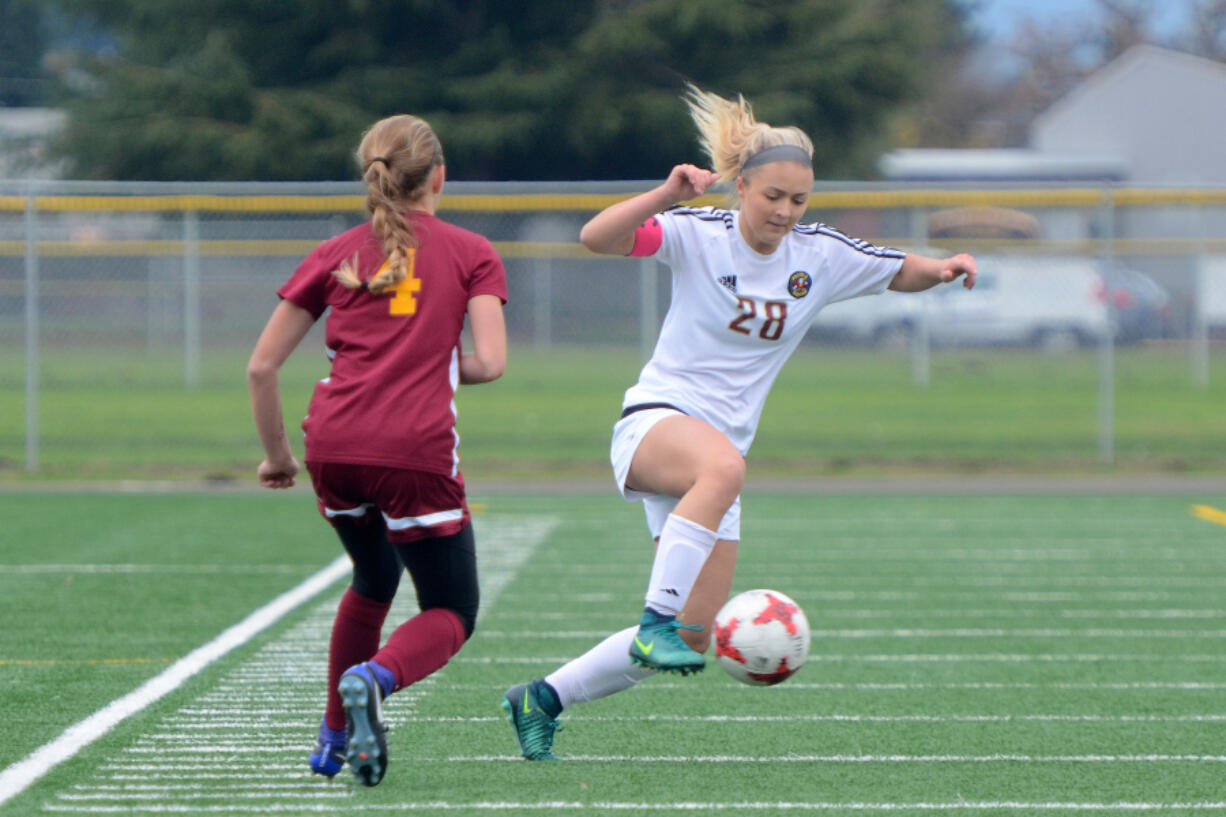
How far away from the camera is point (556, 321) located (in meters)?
16.0

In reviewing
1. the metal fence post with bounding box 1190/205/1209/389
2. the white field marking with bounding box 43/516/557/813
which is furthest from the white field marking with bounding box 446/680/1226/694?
the metal fence post with bounding box 1190/205/1209/389

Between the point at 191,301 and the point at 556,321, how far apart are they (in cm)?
351

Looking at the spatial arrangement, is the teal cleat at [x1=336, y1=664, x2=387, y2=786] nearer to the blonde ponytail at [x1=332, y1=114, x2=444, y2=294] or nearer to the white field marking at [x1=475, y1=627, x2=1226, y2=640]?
the blonde ponytail at [x1=332, y1=114, x2=444, y2=294]

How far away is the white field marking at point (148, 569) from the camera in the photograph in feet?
27.4

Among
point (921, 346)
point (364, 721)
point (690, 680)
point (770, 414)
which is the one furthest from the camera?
point (770, 414)

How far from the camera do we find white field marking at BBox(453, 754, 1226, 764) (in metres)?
4.58

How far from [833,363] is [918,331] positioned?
186cm

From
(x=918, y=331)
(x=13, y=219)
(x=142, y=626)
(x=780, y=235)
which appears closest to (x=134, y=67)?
(x=13, y=219)

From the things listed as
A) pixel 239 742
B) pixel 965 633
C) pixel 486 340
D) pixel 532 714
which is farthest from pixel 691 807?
pixel 965 633

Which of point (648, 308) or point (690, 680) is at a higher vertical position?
point (648, 308)

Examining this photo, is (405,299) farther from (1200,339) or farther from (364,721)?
(1200,339)

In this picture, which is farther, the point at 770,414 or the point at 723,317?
the point at 770,414

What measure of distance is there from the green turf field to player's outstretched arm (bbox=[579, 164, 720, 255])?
1.44m

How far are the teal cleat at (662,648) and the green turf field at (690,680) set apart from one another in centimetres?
35
